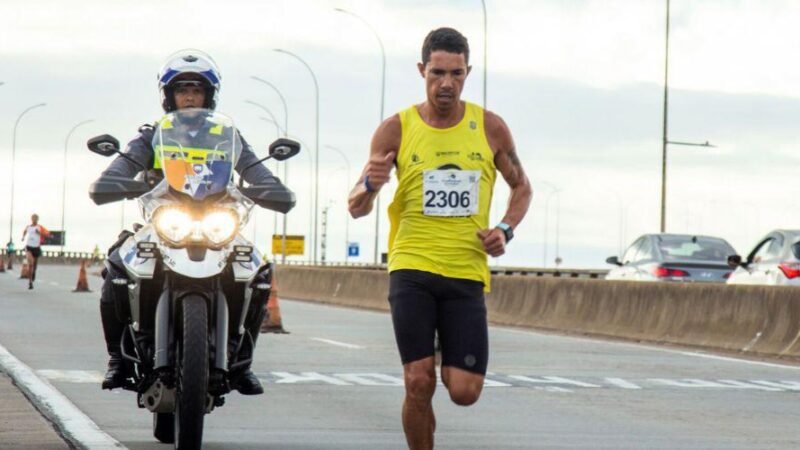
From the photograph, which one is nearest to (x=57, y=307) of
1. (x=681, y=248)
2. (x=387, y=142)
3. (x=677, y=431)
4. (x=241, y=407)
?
(x=681, y=248)

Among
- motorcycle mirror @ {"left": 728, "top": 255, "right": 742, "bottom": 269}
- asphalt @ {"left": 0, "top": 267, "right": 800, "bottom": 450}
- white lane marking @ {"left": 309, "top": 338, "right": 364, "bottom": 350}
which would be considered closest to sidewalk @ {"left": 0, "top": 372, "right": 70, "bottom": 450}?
asphalt @ {"left": 0, "top": 267, "right": 800, "bottom": 450}

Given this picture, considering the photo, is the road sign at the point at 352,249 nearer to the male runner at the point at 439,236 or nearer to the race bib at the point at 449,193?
the male runner at the point at 439,236

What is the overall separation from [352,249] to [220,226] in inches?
3963

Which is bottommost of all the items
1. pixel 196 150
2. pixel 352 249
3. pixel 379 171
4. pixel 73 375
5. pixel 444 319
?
pixel 73 375

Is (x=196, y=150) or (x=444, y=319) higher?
(x=196, y=150)

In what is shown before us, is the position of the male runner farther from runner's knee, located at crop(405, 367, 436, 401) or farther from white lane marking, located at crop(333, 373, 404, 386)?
white lane marking, located at crop(333, 373, 404, 386)

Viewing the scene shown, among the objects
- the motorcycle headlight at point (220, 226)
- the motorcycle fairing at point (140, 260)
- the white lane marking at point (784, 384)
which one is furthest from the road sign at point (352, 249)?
the motorcycle headlight at point (220, 226)

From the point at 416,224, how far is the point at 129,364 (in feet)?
6.18

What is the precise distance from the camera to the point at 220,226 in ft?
28.9

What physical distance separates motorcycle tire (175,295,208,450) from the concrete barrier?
12.7m

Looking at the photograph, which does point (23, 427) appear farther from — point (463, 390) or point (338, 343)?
point (338, 343)

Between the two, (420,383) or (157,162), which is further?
(157,162)

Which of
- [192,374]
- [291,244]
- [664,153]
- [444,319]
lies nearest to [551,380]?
[192,374]

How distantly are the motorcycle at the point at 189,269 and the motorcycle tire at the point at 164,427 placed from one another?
2.15 feet
